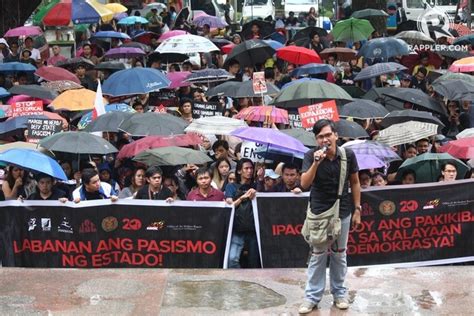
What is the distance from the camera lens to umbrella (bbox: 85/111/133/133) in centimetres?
1425

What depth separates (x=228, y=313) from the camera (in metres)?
10.0

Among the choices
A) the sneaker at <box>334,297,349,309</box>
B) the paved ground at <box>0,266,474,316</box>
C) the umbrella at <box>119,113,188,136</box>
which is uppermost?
the umbrella at <box>119,113,188,136</box>

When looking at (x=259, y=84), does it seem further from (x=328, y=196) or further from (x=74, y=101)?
(x=328, y=196)

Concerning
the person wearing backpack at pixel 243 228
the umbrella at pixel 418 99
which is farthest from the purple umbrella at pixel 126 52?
the person wearing backpack at pixel 243 228

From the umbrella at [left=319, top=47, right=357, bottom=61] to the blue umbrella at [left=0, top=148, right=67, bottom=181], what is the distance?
10.8 m

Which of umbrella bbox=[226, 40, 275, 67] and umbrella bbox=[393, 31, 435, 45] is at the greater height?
umbrella bbox=[226, 40, 275, 67]

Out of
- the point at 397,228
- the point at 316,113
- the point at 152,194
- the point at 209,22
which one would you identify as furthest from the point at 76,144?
the point at 209,22

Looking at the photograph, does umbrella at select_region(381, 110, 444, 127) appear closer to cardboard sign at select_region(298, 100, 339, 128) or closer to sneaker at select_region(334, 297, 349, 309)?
cardboard sign at select_region(298, 100, 339, 128)

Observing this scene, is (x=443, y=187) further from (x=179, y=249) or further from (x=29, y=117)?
(x=29, y=117)

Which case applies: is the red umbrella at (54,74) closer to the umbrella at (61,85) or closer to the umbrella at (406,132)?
the umbrella at (61,85)

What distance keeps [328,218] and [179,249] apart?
2676 mm

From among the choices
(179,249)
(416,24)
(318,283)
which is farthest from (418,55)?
(318,283)

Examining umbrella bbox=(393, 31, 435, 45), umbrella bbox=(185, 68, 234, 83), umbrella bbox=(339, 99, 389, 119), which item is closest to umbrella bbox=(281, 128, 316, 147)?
umbrella bbox=(339, 99, 389, 119)

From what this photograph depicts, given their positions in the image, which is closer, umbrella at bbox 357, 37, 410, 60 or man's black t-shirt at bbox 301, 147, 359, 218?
man's black t-shirt at bbox 301, 147, 359, 218
